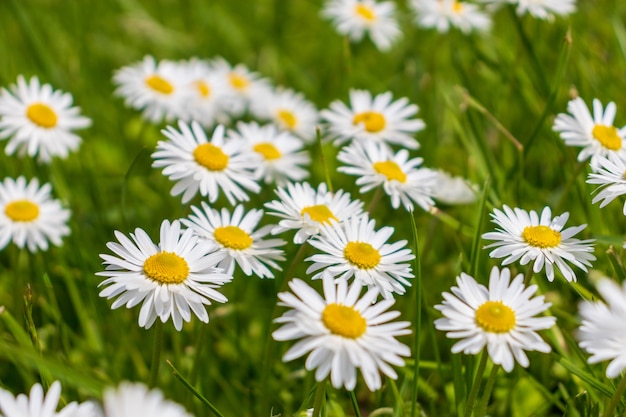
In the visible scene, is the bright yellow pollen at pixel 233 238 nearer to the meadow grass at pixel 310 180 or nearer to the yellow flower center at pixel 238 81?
the meadow grass at pixel 310 180

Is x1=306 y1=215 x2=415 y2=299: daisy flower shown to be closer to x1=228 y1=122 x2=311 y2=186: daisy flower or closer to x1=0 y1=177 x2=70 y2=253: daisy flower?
x1=228 y1=122 x2=311 y2=186: daisy flower

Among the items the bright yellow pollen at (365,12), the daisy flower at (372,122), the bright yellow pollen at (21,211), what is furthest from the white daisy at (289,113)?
the bright yellow pollen at (21,211)

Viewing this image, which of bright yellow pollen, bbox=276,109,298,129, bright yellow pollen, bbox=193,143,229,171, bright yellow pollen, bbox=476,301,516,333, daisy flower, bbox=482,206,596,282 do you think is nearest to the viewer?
bright yellow pollen, bbox=476,301,516,333

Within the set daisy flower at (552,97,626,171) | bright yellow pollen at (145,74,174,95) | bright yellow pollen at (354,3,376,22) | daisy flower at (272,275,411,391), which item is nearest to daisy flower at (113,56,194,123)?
bright yellow pollen at (145,74,174,95)

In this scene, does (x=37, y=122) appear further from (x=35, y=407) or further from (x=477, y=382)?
(x=477, y=382)

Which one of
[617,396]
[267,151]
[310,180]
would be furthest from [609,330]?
[310,180]

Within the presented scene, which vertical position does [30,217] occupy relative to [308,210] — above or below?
above
